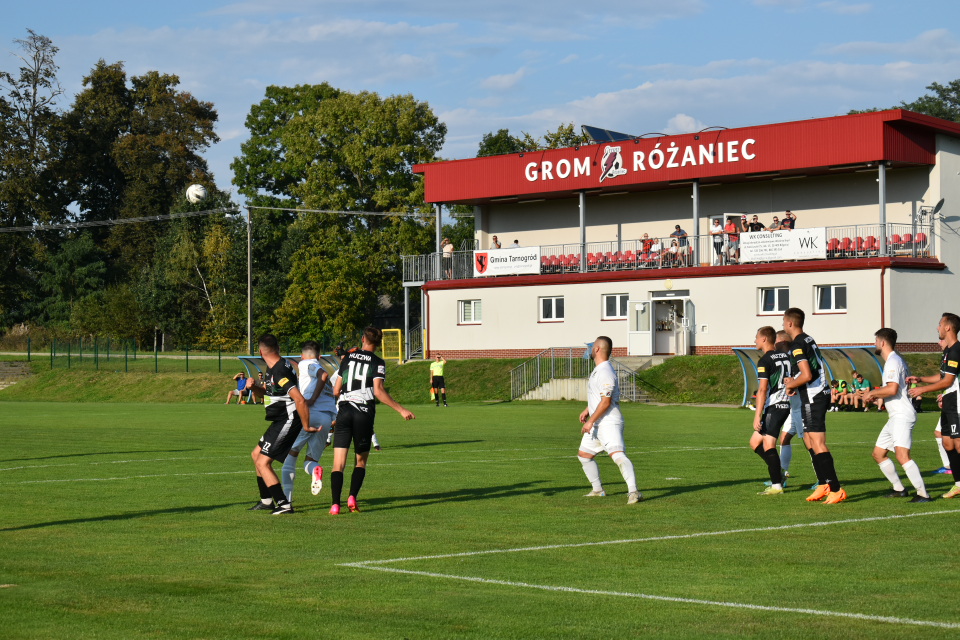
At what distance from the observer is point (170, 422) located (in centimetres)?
3319

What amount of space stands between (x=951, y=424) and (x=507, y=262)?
4357 cm

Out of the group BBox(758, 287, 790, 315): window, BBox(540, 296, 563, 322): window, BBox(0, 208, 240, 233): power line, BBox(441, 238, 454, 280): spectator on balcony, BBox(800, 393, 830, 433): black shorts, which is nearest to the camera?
BBox(800, 393, 830, 433): black shorts

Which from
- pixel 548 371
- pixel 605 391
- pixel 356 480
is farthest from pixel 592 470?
pixel 548 371

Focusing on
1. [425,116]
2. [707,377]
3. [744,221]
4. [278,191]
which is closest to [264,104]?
[278,191]

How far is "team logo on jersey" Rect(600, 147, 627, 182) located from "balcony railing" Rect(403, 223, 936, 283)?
122 inches

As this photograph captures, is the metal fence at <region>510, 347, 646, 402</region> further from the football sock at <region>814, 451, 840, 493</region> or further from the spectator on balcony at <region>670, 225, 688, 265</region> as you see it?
the football sock at <region>814, 451, 840, 493</region>

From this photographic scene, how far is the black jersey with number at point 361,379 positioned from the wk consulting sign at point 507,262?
1687 inches

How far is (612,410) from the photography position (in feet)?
46.7

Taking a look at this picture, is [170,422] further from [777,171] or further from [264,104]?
[264,104]

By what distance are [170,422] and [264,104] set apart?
49.9m

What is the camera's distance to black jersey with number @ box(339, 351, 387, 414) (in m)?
13.2

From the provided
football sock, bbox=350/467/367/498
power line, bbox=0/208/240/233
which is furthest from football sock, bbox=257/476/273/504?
power line, bbox=0/208/240/233

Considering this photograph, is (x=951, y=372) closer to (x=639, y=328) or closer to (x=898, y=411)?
(x=898, y=411)

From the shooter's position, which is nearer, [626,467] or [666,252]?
[626,467]
